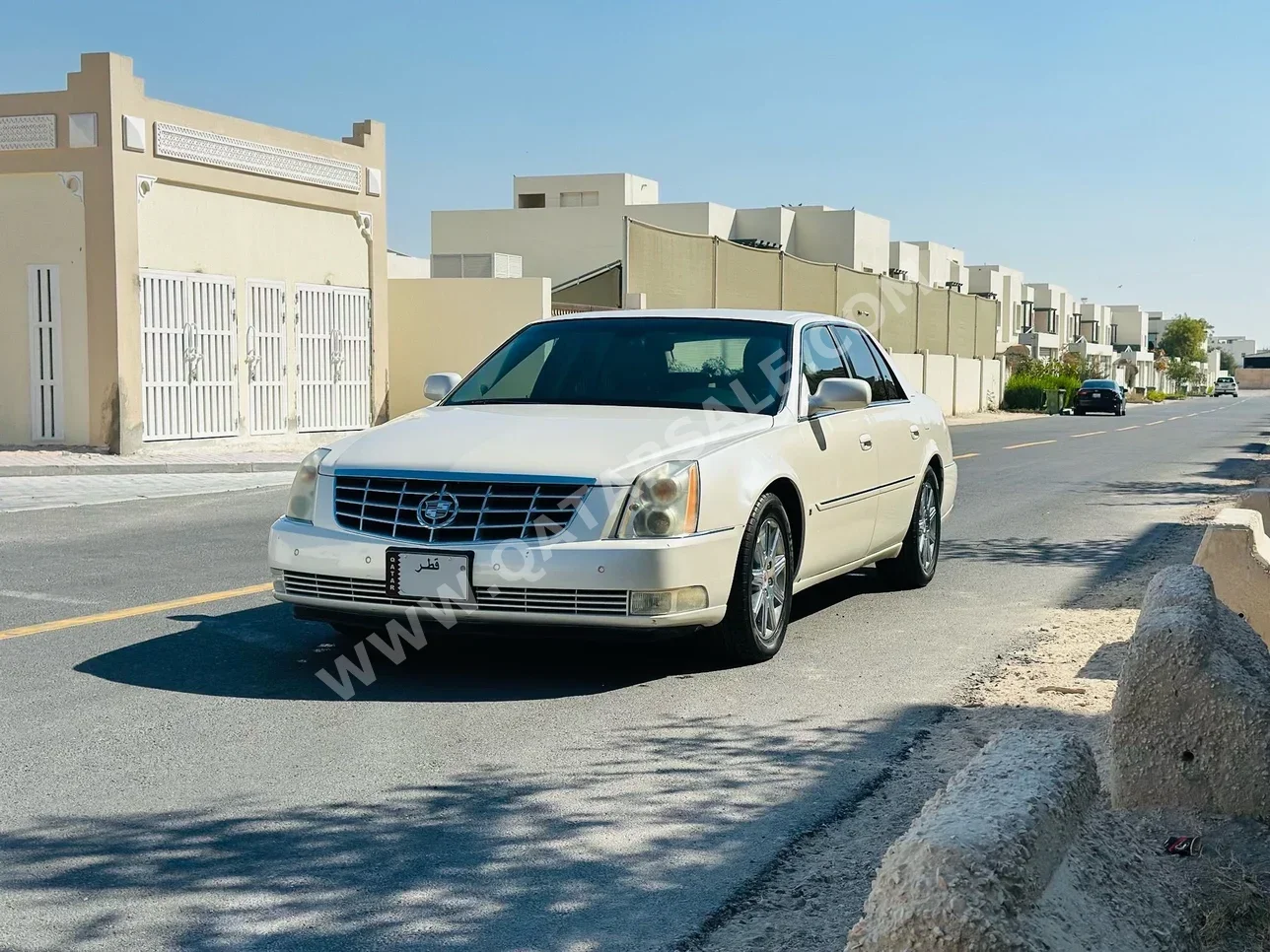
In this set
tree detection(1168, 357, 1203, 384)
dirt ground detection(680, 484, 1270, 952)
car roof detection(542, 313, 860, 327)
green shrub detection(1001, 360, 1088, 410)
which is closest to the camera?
dirt ground detection(680, 484, 1270, 952)

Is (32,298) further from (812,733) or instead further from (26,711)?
(812,733)

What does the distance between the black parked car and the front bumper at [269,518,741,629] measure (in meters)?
53.6

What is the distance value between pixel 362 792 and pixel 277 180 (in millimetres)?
19121

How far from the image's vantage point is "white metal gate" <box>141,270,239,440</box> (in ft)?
65.6

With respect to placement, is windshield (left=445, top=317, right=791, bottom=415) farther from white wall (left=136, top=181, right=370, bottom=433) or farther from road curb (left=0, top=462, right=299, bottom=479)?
white wall (left=136, top=181, right=370, bottom=433)

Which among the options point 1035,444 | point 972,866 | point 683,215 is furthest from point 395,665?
point 683,215

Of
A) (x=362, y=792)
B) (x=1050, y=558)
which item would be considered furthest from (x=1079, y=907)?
(x=1050, y=558)

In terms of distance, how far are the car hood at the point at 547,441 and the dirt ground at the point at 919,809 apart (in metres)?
1.56

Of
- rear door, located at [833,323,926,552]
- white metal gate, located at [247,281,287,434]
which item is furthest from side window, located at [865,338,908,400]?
white metal gate, located at [247,281,287,434]

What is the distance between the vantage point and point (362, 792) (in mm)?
4562

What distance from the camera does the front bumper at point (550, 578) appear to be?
5773 mm

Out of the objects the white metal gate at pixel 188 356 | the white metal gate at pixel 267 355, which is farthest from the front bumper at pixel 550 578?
the white metal gate at pixel 267 355

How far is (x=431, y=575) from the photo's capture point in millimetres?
5824

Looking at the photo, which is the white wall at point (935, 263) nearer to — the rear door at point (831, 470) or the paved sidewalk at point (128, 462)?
the paved sidewalk at point (128, 462)
